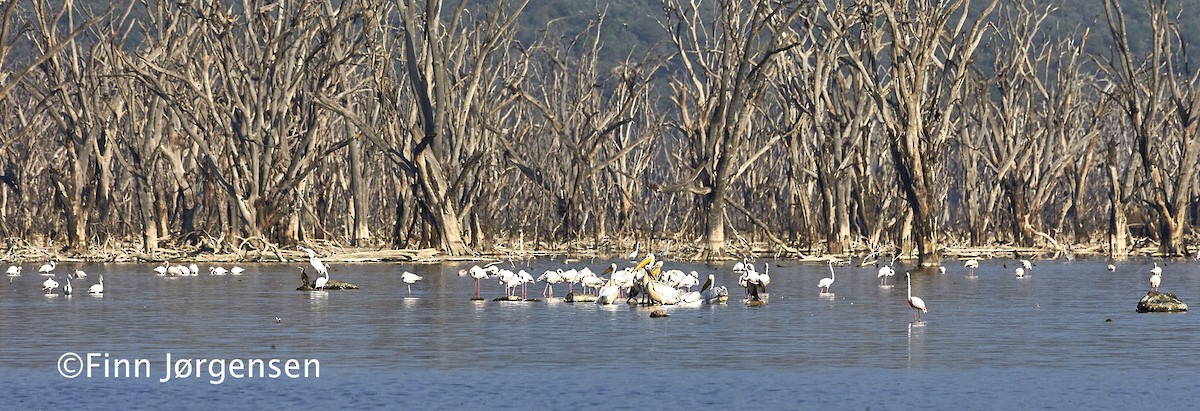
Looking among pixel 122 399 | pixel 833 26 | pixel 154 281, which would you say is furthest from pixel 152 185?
pixel 122 399

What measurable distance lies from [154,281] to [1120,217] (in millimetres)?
20550

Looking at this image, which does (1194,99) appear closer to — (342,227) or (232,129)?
(232,129)

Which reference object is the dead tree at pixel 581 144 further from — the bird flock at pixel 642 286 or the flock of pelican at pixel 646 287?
the flock of pelican at pixel 646 287

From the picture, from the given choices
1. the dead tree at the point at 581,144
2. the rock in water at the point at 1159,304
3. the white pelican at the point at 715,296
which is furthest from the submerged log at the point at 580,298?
the dead tree at the point at 581,144

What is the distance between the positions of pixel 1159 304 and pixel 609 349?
8.10 metres

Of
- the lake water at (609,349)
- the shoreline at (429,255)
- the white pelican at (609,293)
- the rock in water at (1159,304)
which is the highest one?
the shoreline at (429,255)

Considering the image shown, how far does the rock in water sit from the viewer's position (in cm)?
2273

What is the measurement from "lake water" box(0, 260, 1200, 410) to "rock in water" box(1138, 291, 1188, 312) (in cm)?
33

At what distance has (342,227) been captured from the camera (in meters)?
58.5

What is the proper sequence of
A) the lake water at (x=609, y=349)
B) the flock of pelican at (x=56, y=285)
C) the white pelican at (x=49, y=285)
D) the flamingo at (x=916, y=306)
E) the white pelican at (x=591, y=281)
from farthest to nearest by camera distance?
the white pelican at (x=49, y=285), the flock of pelican at (x=56, y=285), the white pelican at (x=591, y=281), the flamingo at (x=916, y=306), the lake water at (x=609, y=349)

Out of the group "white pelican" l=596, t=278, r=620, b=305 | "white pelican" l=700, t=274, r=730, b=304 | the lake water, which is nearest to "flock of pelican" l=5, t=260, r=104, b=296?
the lake water

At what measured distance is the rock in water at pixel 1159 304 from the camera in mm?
22734

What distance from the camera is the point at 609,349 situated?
18.3 metres

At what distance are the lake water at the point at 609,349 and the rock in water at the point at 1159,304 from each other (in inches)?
12.9
